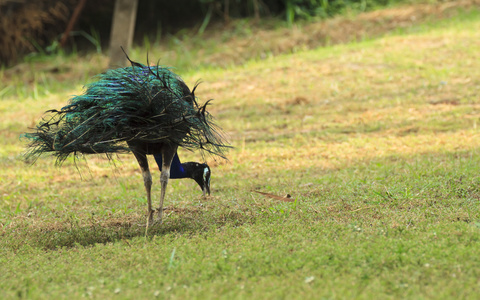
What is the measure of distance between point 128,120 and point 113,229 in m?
0.99

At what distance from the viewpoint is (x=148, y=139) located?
413 cm

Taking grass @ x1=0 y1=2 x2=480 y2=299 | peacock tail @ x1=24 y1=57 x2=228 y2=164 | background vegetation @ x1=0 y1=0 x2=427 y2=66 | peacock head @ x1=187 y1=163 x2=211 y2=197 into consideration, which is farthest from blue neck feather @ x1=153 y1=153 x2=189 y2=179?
background vegetation @ x1=0 y1=0 x2=427 y2=66

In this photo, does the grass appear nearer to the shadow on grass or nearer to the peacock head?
the shadow on grass

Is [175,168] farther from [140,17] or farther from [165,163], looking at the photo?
[140,17]

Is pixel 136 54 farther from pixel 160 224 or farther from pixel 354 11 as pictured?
pixel 160 224

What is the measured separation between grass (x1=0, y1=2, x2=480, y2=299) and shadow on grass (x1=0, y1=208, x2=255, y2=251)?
0.7 inches

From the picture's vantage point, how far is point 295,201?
4.71 meters

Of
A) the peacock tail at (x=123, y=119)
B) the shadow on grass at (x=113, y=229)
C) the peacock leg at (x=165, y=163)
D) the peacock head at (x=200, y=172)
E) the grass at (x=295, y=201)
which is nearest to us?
the grass at (x=295, y=201)

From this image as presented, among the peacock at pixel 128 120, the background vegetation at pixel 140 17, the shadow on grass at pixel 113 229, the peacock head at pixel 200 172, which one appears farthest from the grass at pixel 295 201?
the background vegetation at pixel 140 17

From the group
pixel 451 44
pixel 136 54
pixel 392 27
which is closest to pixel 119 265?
pixel 451 44

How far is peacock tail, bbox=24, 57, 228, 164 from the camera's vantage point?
4.06 m

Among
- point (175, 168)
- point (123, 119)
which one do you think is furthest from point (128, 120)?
point (175, 168)

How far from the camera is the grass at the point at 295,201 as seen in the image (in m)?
3.22

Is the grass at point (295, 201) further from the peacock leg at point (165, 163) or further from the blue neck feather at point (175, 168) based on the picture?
the blue neck feather at point (175, 168)
